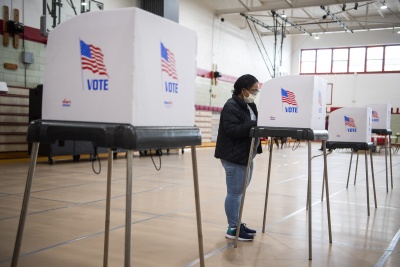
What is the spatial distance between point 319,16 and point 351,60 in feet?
12.3

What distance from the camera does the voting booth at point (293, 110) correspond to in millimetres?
3051

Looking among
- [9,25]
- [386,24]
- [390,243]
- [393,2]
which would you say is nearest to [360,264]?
[390,243]

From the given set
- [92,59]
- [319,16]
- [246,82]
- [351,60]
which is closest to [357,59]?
[351,60]

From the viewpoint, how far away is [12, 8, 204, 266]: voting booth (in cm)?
169

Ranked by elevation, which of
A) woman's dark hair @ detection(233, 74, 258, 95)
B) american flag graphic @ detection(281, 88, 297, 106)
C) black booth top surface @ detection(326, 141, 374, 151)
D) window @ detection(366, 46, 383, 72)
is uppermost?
window @ detection(366, 46, 383, 72)

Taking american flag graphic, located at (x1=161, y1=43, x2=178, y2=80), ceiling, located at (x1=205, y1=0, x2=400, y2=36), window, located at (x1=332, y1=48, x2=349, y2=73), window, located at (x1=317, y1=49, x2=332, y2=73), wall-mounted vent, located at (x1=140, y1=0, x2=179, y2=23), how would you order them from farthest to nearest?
window, located at (x1=317, y1=49, x2=332, y2=73) → window, located at (x1=332, y1=48, x2=349, y2=73) → ceiling, located at (x1=205, y1=0, x2=400, y2=36) → wall-mounted vent, located at (x1=140, y1=0, x2=179, y2=23) → american flag graphic, located at (x1=161, y1=43, x2=178, y2=80)

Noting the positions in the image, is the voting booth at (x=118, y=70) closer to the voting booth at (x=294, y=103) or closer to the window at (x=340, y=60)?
the voting booth at (x=294, y=103)

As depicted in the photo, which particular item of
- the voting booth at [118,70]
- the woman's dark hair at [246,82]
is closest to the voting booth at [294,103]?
the woman's dark hair at [246,82]

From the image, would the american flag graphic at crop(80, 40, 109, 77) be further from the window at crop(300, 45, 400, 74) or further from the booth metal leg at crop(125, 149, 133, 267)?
the window at crop(300, 45, 400, 74)

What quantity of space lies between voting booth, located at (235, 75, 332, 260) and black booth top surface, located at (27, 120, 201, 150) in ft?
4.13

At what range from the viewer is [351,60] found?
22812mm

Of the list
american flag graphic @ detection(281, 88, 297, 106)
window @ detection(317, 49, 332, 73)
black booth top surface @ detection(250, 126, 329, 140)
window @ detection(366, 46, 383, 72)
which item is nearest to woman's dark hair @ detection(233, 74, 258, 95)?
american flag graphic @ detection(281, 88, 297, 106)

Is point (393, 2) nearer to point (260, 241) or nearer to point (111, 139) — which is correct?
point (260, 241)

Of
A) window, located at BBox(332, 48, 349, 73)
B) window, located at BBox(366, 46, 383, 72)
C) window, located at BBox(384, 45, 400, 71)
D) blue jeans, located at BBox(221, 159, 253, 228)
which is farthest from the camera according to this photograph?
window, located at BBox(332, 48, 349, 73)
